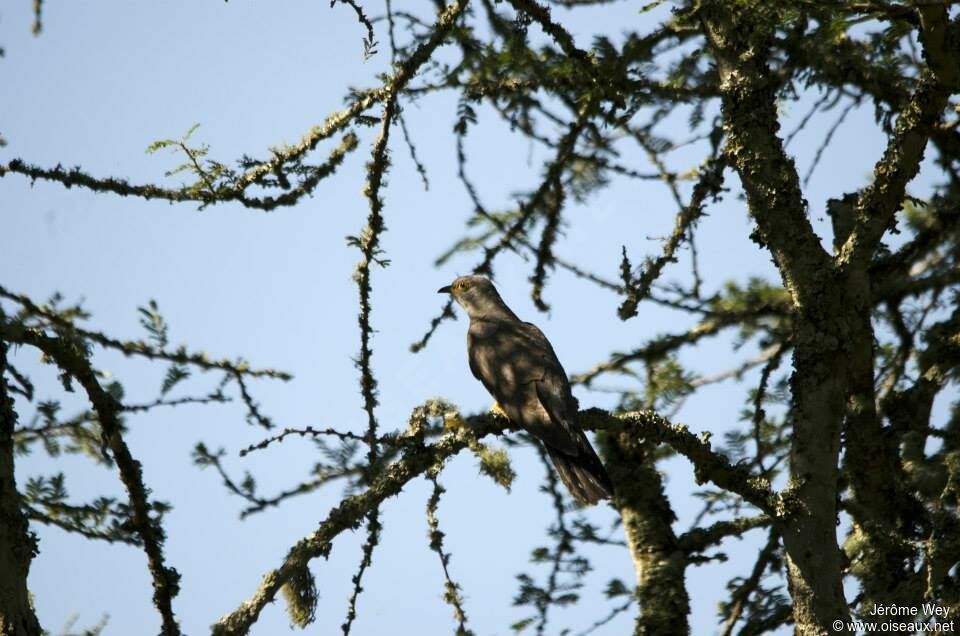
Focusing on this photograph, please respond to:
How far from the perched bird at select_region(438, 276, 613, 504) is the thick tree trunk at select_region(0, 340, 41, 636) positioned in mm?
2458

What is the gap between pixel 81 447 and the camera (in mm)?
4762

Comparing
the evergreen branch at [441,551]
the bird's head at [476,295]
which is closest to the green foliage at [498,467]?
the evergreen branch at [441,551]

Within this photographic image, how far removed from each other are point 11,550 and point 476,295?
484cm

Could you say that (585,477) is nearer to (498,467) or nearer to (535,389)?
(535,389)

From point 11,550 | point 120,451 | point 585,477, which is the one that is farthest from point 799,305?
point 11,550

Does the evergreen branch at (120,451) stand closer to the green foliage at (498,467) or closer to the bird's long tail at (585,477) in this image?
the green foliage at (498,467)

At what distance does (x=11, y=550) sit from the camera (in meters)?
3.49

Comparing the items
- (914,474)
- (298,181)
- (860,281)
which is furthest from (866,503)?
(298,181)

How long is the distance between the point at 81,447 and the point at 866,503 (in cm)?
390

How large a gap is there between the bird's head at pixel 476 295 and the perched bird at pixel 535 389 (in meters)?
0.03

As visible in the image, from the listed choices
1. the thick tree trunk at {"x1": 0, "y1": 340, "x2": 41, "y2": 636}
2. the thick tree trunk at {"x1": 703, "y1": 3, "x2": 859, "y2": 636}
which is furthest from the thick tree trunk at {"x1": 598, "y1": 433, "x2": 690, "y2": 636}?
the thick tree trunk at {"x1": 0, "y1": 340, "x2": 41, "y2": 636}

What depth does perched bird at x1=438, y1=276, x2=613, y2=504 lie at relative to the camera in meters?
5.01

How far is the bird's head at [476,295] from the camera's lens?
7887 millimetres

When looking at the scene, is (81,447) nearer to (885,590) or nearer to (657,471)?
(657,471)
